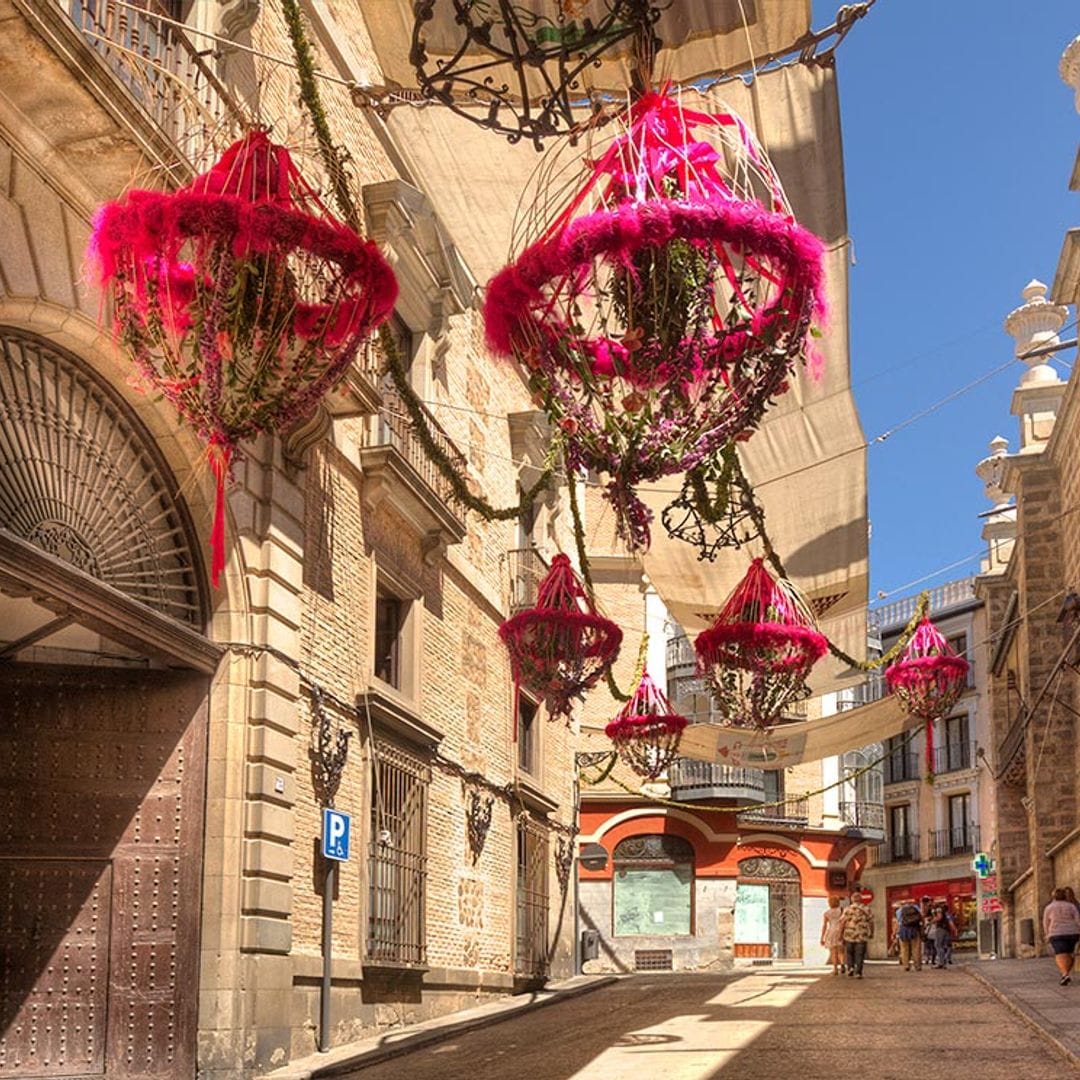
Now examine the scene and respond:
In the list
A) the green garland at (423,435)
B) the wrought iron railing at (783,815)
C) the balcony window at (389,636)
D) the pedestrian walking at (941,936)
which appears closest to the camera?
the green garland at (423,435)

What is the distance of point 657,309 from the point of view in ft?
22.5

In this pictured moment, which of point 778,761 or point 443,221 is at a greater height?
point 443,221

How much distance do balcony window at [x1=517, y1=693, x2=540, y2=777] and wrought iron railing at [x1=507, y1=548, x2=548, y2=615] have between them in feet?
4.87

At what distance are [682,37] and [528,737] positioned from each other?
17546 millimetres

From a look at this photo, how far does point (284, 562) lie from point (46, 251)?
3.95m

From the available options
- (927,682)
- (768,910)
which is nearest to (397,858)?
(927,682)

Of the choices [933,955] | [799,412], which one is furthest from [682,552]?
[933,955]

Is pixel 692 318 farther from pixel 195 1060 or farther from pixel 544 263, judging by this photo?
pixel 195 1060

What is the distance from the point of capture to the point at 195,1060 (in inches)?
477

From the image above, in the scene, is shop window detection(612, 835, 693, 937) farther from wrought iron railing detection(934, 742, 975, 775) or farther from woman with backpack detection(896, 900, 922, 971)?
wrought iron railing detection(934, 742, 975, 775)

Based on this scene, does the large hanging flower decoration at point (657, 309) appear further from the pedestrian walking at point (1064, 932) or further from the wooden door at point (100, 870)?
the pedestrian walking at point (1064, 932)

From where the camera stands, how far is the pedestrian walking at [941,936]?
28144 millimetres

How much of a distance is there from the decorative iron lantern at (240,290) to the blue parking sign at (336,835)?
22.5ft

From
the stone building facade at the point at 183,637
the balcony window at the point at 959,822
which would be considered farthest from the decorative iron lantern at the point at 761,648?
the balcony window at the point at 959,822
